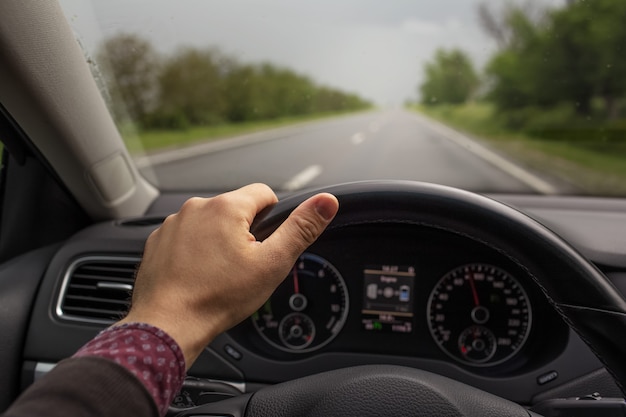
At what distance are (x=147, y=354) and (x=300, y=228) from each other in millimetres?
431

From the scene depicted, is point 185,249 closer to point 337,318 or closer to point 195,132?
point 337,318

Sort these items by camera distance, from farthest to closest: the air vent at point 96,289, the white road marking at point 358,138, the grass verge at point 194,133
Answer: the white road marking at point 358,138, the grass verge at point 194,133, the air vent at point 96,289

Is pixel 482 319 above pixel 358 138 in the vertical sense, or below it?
below

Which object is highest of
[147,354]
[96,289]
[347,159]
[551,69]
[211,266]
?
[551,69]

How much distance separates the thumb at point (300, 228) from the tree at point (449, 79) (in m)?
1.95

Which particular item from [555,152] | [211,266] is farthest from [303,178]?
[211,266]

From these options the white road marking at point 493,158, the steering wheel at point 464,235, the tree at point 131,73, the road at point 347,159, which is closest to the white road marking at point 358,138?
A: the road at point 347,159

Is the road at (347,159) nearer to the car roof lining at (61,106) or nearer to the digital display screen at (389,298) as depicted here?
the car roof lining at (61,106)

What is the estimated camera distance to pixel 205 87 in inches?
143

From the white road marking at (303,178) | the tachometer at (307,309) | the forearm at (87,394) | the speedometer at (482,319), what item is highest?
the forearm at (87,394)

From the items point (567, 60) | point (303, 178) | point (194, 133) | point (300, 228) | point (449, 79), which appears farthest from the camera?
point (194, 133)

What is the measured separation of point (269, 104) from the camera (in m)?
3.33

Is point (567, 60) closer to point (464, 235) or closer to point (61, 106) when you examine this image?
Answer: point (464, 235)

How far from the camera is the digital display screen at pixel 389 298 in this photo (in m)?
2.70
